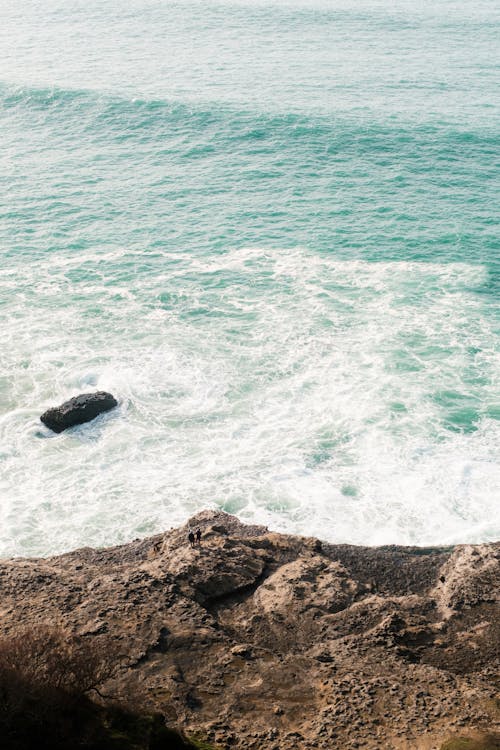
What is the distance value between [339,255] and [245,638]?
46141mm

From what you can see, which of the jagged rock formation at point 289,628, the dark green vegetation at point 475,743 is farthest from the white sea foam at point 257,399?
the dark green vegetation at point 475,743

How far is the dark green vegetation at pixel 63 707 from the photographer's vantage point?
2002cm

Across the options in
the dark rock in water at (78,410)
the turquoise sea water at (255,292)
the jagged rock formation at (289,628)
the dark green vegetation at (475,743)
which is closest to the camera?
the dark green vegetation at (475,743)

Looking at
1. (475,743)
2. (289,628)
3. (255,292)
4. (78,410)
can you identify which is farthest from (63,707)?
(255,292)

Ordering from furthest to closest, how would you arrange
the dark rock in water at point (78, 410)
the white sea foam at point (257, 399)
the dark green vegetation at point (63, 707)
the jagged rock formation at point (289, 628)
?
the dark rock in water at point (78, 410)
the white sea foam at point (257, 399)
the jagged rock formation at point (289, 628)
the dark green vegetation at point (63, 707)

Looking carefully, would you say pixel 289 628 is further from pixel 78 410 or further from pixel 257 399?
pixel 78 410

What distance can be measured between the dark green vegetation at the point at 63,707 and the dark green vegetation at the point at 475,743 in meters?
7.06

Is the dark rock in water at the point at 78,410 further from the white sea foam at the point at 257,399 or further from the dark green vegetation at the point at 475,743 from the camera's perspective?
the dark green vegetation at the point at 475,743

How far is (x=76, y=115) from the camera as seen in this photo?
328 feet

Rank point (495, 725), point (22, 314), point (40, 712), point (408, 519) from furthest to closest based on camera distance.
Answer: point (22, 314) → point (408, 519) → point (495, 725) → point (40, 712)

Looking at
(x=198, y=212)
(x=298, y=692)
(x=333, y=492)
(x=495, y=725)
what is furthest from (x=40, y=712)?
(x=198, y=212)

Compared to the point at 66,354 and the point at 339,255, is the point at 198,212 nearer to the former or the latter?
the point at 339,255

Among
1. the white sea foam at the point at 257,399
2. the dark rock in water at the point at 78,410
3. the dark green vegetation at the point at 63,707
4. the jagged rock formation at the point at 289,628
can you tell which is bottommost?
the white sea foam at the point at 257,399

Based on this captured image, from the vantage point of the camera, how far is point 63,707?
20.8 metres
